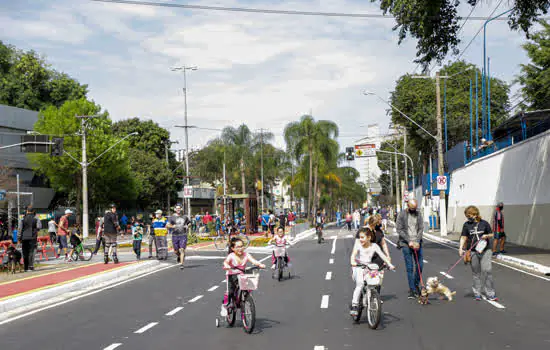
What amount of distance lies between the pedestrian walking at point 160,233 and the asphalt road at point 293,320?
22.1 ft

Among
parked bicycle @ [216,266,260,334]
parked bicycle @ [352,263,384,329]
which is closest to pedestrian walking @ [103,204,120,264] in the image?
parked bicycle @ [216,266,260,334]

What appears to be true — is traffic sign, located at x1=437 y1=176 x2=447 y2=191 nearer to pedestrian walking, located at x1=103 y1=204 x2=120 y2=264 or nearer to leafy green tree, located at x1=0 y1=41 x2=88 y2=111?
pedestrian walking, located at x1=103 y1=204 x2=120 y2=264

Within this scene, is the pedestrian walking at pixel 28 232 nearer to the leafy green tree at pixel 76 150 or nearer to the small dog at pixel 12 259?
the small dog at pixel 12 259

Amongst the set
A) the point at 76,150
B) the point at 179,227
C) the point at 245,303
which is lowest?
the point at 245,303

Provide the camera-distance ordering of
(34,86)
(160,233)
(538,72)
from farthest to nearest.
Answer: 1. (34,86)
2. (538,72)
3. (160,233)

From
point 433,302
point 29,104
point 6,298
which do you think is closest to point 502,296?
point 433,302

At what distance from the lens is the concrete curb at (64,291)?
1308cm

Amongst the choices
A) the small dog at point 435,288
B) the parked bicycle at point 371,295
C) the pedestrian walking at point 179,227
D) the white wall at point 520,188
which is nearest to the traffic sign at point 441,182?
the white wall at point 520,188

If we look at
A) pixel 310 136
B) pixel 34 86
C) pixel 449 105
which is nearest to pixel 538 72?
pixel 449 105

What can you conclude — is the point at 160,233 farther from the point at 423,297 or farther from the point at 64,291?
the point at 423,297

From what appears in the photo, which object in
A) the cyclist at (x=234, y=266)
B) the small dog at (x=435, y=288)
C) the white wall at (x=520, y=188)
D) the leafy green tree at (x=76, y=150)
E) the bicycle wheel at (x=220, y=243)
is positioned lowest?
the bicycle wheel at (x=220, y=243)

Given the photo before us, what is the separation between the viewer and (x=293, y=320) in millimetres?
11039

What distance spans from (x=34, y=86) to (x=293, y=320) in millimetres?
75197

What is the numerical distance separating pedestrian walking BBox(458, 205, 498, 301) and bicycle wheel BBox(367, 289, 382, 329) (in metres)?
3.36
